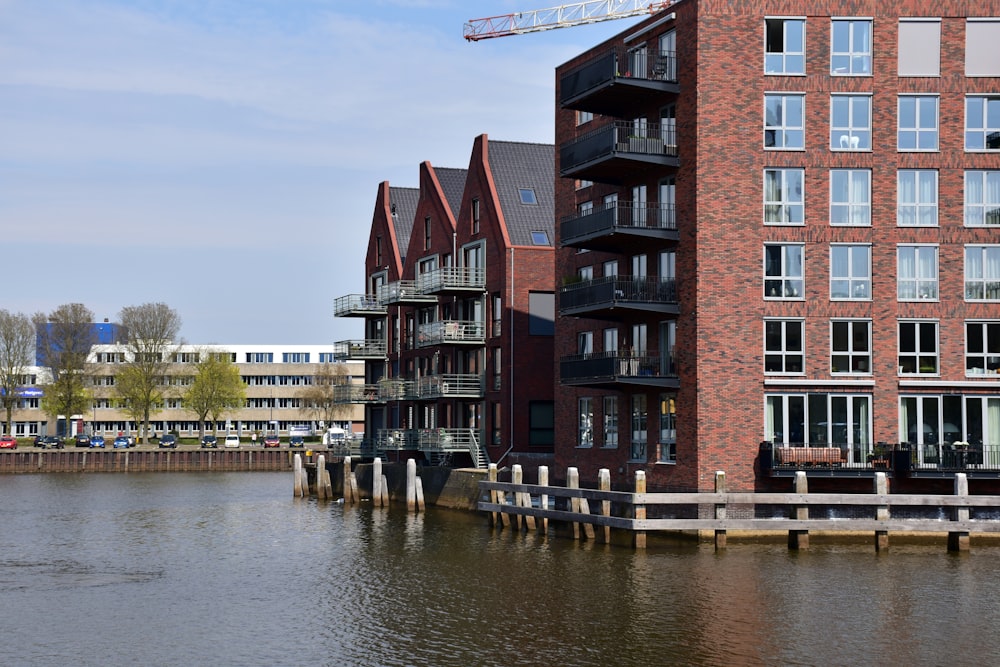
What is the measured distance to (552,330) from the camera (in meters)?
62.9

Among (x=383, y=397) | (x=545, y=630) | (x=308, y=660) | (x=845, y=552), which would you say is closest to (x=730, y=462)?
(x=845, y=552)

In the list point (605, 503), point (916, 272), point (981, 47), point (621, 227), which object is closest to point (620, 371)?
point (621, 227)

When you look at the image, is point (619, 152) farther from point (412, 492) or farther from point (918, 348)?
point (412, 492)

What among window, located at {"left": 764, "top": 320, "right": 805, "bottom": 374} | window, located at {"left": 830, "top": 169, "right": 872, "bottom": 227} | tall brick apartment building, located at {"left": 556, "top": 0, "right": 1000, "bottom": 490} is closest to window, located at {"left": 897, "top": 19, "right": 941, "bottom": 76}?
tall brick apartment building, located at {"left": 556, "top": 0, "right": 1000, "bottom": 490}

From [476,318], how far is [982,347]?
27.6 metres

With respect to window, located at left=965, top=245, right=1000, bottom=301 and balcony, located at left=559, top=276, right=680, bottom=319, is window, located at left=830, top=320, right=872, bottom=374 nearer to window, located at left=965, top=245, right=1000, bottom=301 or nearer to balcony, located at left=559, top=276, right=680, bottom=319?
window, located at left=965, top=245, right=1000, bottom=301

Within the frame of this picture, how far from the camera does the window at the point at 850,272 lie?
45.4 meters

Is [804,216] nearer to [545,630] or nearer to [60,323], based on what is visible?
[545,630]

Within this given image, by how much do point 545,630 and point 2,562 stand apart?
21.0m

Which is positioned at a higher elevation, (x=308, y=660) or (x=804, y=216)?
(x=804, y=216)

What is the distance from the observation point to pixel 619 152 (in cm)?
4634

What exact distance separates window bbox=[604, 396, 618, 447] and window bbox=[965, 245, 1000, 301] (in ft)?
43.3

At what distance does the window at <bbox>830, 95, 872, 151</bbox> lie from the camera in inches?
1796

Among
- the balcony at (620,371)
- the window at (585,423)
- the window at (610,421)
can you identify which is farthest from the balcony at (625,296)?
the window at (585,423)
